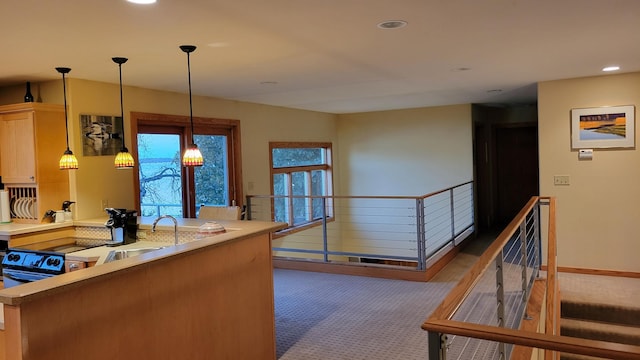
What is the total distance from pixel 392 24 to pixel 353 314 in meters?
2.60

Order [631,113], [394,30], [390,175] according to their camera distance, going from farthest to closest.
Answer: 1. [390,175]
2. [631,113]
3. [394,30]

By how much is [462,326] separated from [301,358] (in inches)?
91.4

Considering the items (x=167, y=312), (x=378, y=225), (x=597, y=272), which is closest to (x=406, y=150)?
(x=378, y=225)

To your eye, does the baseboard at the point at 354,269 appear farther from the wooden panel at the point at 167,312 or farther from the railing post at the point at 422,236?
the wooden panel at the point at 167,312

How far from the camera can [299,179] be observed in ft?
25.7

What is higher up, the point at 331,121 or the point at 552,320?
the point at 331,121

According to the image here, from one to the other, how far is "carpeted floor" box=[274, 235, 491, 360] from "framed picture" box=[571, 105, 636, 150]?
79.2 inches

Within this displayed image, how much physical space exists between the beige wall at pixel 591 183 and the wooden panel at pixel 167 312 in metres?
3.89

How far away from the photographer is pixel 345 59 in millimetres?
3877

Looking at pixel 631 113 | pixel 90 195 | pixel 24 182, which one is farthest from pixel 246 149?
pixel 631 113

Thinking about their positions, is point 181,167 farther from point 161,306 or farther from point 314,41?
point 161,306

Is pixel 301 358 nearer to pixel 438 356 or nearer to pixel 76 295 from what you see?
pixel 76 295

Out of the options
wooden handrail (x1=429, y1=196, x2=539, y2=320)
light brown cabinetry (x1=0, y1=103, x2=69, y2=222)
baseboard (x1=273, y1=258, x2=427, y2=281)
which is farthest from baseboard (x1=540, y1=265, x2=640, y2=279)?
light brown cabinetry (x1=0, y1=103, x2=69, y2=222)

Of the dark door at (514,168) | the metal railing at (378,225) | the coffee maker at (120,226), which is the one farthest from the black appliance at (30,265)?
the dark door at (514,168)
